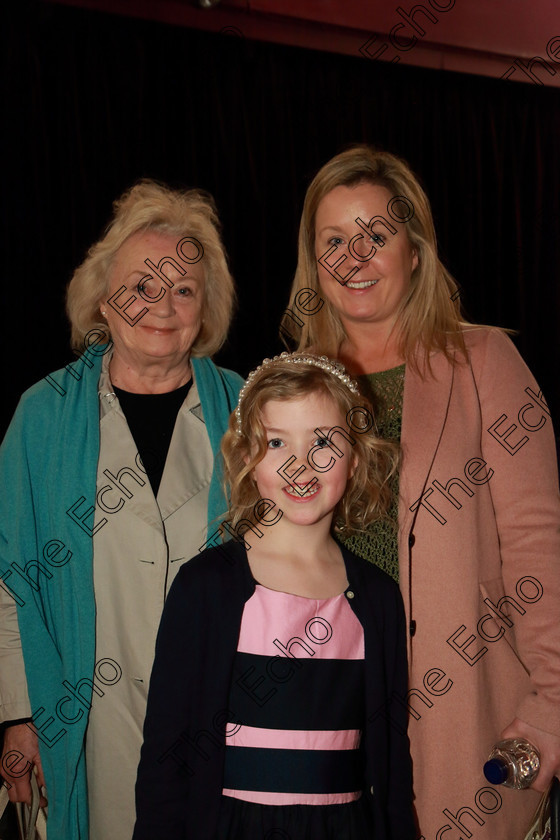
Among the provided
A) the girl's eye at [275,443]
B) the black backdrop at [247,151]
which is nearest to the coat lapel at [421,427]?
the girl's eye at [275,443]

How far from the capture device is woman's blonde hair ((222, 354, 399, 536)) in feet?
4.87

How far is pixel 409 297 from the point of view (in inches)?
67.6

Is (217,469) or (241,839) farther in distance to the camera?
(217,469)

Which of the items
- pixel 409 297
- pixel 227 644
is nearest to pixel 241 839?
pixel 227 644

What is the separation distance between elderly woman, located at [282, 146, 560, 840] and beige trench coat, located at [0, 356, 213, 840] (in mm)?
381

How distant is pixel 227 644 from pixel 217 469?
408 millimetres

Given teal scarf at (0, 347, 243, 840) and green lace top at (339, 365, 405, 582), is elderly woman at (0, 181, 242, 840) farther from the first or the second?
green lace top at (339, 365, 405, 582)

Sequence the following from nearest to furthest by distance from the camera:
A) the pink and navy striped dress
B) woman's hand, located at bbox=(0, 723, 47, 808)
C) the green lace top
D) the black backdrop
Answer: the pink and navy striped dress, the green lace top, woman's hand, located at bbox=(0, 723, 47, 808), the black backdrop

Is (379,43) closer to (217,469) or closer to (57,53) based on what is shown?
(57,53)

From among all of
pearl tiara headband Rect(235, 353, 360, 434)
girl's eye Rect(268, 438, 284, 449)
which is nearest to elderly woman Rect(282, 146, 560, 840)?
pearl tiara headband Rect(235, 353, 360, 434)

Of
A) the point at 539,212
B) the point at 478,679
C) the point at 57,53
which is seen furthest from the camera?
the point at 539,212

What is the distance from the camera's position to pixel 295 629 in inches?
55.1

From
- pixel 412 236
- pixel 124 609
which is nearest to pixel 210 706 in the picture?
pixel 124 609

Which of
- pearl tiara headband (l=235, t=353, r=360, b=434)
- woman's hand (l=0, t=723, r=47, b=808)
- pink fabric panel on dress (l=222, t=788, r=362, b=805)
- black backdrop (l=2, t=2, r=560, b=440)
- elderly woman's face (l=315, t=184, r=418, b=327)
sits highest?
black backdrop (l=2, t=2, r=560, b=440)
